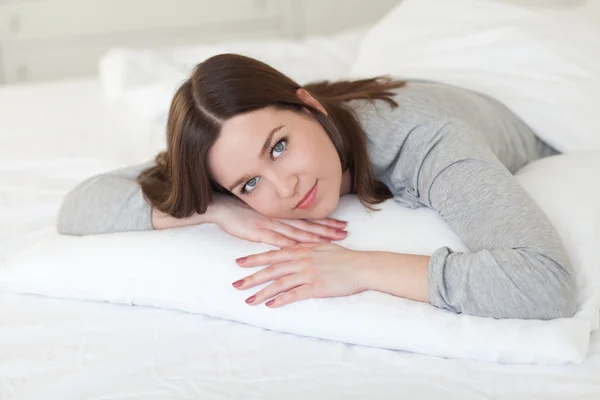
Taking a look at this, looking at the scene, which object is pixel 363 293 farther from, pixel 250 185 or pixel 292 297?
pixel 250 185

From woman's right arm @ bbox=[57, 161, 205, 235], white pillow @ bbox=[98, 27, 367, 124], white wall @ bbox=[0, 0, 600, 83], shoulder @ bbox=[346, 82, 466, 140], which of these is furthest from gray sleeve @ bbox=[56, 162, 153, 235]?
white wall @ bbox=[0, 0, 600, 83]

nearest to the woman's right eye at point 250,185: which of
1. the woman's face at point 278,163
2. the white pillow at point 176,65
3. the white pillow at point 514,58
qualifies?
the woman's face at point 278,163

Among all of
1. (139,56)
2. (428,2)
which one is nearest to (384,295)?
(428,2)

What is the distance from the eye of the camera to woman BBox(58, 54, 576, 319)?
34.4 inches

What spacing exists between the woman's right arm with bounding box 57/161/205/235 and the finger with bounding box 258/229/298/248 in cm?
12

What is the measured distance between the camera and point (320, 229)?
3.47 ft

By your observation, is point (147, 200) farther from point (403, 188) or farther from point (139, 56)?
point (139, 56)

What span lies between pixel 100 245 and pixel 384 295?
47 centimetres

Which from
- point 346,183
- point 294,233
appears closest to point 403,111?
point 346,183

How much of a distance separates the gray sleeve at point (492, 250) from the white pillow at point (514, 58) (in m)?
0.40

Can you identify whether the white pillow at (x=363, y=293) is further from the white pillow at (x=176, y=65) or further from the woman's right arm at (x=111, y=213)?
the white pillow at (x=176, y=65)

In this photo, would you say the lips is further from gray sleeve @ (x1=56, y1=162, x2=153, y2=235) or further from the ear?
gray sleeve @ (x1=56, y1=162, x2=153, y2=235)

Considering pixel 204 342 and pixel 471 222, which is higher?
pixel 471 222

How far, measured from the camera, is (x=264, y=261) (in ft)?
3.24
